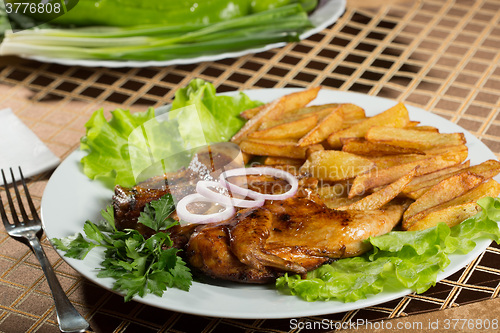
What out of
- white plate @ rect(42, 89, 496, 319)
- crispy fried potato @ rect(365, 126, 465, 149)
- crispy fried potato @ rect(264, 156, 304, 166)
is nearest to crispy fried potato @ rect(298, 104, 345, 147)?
crispy fried potato @ rect(264, 156, 304, 166)

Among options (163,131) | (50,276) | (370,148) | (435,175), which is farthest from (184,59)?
(50,276)

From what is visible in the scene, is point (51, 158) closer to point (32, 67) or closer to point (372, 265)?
point (32, 67)

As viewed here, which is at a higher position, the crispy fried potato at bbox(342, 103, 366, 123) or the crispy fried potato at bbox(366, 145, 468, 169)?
the crispy fried potato at bbox(342, 103, 366, 123)

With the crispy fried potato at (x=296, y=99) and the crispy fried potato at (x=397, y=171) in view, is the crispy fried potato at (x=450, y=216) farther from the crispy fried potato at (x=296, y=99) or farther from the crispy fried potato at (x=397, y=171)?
the crispy fried potato at (x=296, y=99)

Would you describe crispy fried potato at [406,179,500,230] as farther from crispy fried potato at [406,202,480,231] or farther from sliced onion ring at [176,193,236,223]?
sliced onion ring at [176,193,236,223]

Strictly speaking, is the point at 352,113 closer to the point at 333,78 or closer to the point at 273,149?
the point at 273,149

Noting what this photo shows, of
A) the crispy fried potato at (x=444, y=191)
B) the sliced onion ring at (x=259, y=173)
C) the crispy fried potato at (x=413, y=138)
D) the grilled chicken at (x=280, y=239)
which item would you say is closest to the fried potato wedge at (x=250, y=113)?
the sliced onion ring at (x=259, y=173)
